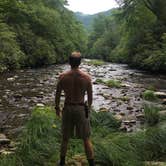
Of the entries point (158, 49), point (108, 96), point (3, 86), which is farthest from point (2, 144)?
point (158, 49)

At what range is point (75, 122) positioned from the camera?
6.58m

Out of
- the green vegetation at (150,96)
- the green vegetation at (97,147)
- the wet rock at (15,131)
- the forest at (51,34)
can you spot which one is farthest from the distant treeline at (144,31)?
the green vegetation at (97,147)

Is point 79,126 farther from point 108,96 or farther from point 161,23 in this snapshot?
point 161,23

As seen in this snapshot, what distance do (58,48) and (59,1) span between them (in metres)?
19.7

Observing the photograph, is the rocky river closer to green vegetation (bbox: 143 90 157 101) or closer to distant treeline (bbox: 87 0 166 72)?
green vegetation (bbox: 143 90 157 101)

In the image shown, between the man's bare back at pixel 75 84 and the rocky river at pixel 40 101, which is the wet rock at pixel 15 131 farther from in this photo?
the man's bare back at pixel 75 84

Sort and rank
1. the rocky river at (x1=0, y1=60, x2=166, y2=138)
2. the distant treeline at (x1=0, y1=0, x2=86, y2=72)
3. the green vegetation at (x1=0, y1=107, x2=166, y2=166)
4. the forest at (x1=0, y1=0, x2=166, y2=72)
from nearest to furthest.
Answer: the green vegetation at (x1=0, y1=107, x2=166, y2=166)
the rocky river at (x1=0, y1=60, x2=166, y2=138)
the distant treeline at (x1=0, y1=0, x2=86, y2=72)
the forest at (x1=0, y1=0, x2=166, y2=72)

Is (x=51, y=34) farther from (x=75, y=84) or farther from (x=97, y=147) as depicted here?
(x=75, y=84)

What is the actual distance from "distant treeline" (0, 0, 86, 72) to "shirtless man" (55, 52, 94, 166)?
23.8m

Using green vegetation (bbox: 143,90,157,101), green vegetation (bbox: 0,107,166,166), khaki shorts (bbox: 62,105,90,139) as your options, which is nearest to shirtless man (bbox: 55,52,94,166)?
khaki shorts (bbox: 62,105,90,139)

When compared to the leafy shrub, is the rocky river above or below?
below

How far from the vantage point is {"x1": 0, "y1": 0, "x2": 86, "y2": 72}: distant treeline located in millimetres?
32469

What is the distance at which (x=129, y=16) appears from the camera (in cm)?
4447

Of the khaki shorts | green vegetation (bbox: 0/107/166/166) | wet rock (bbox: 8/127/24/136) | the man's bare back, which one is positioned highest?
the man's bare back
